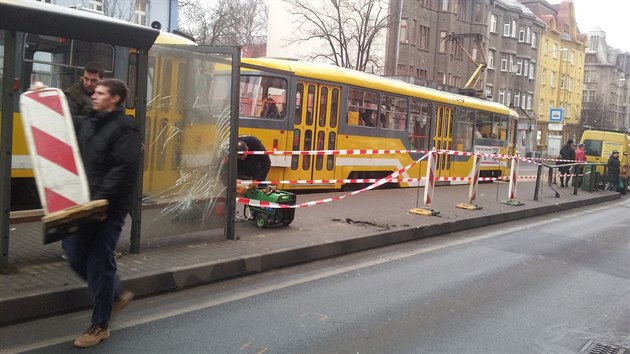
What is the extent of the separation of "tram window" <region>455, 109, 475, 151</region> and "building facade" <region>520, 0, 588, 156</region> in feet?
138

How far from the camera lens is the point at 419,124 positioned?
16.9 m

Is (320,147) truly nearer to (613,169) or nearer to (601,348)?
(601,348)

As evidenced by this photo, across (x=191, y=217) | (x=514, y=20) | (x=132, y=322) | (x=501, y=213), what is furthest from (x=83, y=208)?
(x=514, y=20)

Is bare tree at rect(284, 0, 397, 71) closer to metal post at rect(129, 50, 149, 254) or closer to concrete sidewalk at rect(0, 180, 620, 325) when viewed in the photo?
concrete sidewalk at rect(0, 180, 620, 325)

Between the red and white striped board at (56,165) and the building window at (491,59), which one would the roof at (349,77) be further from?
the building window at (491,59)

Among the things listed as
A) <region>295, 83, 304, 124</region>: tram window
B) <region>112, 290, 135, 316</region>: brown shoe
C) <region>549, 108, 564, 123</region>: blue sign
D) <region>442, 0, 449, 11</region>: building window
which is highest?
<region>442, 0, 449, 11</region>: building window

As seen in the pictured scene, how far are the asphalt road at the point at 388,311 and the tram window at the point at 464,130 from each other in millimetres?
10944

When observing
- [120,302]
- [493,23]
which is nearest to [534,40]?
[493,23]

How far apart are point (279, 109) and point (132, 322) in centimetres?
835

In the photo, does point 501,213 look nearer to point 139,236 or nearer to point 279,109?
point 279,109

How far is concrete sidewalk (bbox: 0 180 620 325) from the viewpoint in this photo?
15.5ft

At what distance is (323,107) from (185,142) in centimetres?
699

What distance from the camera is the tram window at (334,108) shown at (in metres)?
13.6

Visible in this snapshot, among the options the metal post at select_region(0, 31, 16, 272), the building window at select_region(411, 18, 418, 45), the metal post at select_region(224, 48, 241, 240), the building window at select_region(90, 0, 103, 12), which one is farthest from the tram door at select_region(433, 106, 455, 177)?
the building window at select_region(411, 18, 418, 45)
